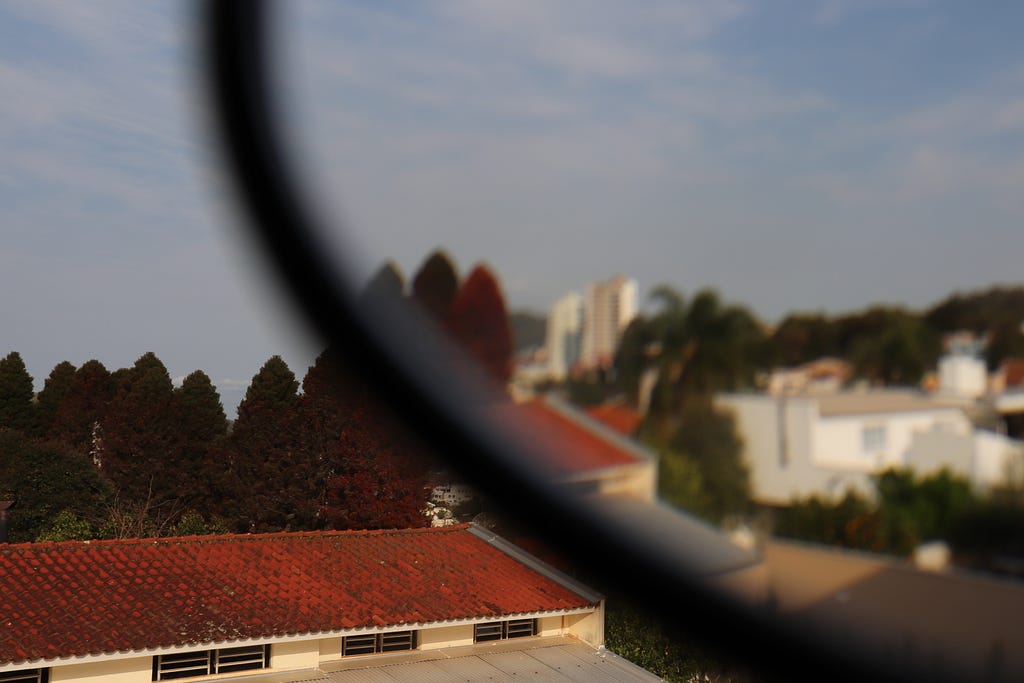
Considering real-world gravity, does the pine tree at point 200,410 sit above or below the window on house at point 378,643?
above

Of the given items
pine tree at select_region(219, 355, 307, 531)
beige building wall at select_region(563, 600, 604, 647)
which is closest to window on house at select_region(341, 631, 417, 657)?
pine tree at select_region(219, 355, 307, 531)

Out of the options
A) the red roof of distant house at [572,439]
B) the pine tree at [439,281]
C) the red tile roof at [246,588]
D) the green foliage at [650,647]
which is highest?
the pine tree at [439,281]

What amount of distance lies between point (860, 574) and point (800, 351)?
0.23 metres

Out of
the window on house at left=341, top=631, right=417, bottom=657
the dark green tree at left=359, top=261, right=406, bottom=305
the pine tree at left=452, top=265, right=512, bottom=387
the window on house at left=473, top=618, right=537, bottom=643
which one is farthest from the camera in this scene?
the window on house at left=473, top=618, right=537, bottom=643

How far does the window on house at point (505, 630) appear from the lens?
28.7 ft

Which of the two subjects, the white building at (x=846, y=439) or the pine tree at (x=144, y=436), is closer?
the white building at (x=846, y=439)

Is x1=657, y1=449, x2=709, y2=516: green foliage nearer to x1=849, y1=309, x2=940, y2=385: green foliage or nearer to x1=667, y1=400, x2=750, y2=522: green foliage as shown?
x1=667, y1=400, x2=750, y2=522: green foliage

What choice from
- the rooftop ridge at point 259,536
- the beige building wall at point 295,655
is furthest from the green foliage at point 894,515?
the rooftop ridge at point 259,536

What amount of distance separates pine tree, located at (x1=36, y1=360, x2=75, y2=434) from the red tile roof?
59.4 inches

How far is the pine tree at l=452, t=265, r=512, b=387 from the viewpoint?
1.59m

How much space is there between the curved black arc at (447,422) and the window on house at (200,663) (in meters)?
3.77

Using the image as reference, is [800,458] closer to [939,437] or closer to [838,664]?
[939,437]

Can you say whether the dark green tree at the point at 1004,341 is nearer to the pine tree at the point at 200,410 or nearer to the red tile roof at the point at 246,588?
the red tile roof at the point at 246,588

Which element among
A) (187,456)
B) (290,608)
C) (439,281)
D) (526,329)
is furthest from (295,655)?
(526,329)
